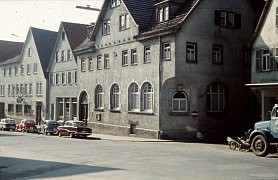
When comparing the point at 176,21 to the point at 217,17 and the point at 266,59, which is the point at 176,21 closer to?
the point at 217,17

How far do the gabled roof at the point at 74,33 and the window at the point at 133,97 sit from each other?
1582 cm

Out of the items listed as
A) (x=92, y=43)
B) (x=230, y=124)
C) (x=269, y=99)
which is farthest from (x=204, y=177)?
(x=92, y=43)

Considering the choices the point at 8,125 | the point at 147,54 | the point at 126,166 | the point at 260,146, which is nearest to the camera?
the point at 126,166

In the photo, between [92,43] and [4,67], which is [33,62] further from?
[92,43]

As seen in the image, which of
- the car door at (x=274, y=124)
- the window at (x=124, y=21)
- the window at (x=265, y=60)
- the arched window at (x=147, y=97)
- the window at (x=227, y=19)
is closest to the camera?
the car door at (x=274, y=124)

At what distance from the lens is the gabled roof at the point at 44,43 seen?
5866cm

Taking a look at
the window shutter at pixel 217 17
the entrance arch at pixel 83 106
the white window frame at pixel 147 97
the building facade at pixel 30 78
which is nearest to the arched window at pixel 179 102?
the white window frame at pixel 147 97

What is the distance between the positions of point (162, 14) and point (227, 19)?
5549mm

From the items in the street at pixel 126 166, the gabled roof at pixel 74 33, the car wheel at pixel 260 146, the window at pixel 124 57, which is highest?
the gabled roof at pixel 74 33

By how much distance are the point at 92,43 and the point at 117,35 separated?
530 cm

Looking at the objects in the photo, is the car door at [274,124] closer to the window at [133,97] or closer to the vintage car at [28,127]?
the window at [133,97]

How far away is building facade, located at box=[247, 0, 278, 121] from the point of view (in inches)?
1142

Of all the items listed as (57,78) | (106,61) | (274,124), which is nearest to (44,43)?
(57,78)

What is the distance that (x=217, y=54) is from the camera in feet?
114
